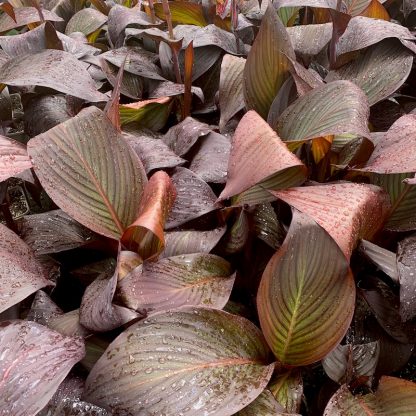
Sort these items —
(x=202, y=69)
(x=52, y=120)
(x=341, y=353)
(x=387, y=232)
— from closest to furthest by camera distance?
(x=341, y=353) → (x=387, y=232) → (x=52, y=120) → (x=202, y=69)

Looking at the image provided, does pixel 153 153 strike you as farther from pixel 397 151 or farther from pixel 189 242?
pixel 397 151

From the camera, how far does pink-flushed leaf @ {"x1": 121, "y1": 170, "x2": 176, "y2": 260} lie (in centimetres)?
86

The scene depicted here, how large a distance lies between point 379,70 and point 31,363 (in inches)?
36.1

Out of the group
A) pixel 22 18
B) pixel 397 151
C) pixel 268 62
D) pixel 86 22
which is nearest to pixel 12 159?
pixel 268 62

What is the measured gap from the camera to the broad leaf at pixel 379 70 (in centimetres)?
117

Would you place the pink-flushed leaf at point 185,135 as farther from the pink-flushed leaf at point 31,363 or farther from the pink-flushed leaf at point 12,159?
the pink-flushed leaf at point 31,363

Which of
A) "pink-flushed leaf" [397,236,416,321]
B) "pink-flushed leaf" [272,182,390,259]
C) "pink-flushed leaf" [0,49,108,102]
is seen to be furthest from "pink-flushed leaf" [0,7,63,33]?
"pink-flushed leaf" [397,236,416,321]

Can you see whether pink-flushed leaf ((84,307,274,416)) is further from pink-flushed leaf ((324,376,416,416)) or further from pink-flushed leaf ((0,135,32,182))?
pink-flushed leaf ((0,135,32,182))

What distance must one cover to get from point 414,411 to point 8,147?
75cm

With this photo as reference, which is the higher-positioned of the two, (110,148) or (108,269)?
(110,148)

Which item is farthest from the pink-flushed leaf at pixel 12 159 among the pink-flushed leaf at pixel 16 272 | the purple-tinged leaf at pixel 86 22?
the purple-tinged leaf at pixel 86 22

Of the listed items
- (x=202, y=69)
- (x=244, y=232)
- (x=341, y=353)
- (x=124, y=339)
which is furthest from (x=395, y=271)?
(x=202, y=69)

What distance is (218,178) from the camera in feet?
3.40

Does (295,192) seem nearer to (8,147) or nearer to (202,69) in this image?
(8,147)
